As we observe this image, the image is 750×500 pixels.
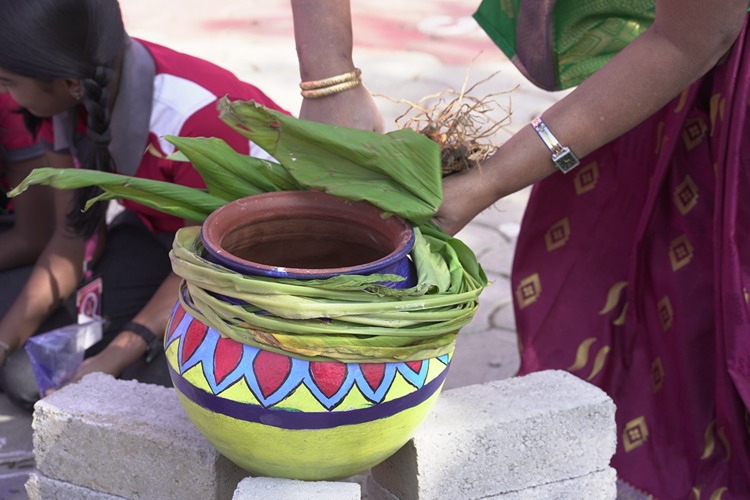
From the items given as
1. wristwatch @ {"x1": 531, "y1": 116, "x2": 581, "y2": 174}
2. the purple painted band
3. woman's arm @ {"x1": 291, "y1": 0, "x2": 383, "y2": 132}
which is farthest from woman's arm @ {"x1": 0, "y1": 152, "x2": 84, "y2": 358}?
wristwatch @ {"x1": 531, "y1": 116, "x2": 581, "y2": 174}

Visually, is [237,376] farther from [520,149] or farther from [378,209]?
[520,149]

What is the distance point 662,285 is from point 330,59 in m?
0.89

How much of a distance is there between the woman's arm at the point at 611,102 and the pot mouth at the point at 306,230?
0.17m

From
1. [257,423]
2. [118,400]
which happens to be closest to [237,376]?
[257,423]

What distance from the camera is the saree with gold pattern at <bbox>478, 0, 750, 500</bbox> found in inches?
73.9

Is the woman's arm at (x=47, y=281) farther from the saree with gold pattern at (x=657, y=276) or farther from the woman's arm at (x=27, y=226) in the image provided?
the saree with gold pattern at (x=657, y=276)

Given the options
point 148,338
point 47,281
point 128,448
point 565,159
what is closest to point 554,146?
point 565,159

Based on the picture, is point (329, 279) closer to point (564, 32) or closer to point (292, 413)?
point (292, 413)

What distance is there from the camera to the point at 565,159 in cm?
167

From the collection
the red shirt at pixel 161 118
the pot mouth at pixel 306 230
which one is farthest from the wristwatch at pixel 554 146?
the red shirt at pixel 161 118

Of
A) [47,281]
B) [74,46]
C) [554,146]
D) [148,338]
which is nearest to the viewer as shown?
[554,146]

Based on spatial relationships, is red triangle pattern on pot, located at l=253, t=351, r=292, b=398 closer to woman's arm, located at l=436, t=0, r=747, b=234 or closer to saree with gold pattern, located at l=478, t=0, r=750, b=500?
woman's arm, located at l=436, t=0, r=747, b=234

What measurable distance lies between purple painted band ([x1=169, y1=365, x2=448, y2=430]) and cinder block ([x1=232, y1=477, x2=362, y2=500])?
0.13 meters

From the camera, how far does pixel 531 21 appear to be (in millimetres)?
2119
